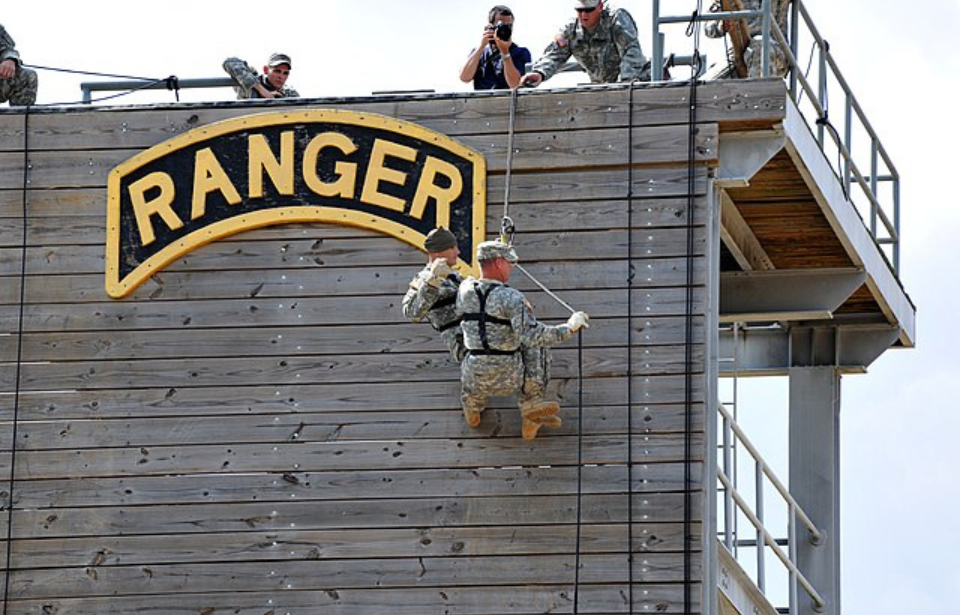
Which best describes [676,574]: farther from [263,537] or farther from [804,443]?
[804,443]

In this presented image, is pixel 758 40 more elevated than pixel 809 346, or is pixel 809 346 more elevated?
pixel 758 40

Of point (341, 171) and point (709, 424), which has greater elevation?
point (341, 171)

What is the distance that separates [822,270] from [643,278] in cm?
449

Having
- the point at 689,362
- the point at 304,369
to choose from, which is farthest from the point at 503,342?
the point at 304,369

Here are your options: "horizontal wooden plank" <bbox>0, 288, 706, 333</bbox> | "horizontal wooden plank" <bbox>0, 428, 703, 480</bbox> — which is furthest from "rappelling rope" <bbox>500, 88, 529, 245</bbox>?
"horizontal wooden plank" <bbox>0, 428, 703, 480</bbox>

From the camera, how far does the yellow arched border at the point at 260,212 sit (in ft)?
72.2

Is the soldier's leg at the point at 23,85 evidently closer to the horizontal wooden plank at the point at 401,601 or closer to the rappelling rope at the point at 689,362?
the horizontal wooden plank at the point at 401,601

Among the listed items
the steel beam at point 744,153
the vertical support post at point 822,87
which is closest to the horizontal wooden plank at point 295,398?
the steel beam at point 744,153

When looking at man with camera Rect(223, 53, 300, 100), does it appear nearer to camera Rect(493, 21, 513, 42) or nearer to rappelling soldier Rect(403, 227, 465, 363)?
camera Rect(493, 21, 513, 42)

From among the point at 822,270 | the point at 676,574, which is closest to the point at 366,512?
the point at 676,574

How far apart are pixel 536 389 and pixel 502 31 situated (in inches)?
144

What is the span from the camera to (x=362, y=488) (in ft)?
71.2

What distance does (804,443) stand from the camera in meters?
27.4

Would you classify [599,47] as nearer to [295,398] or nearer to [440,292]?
[440,292]
